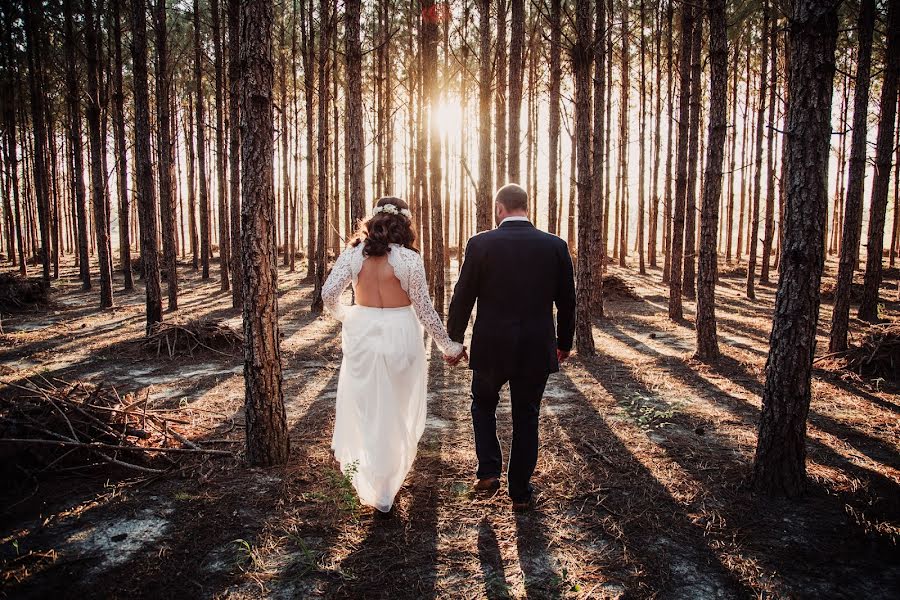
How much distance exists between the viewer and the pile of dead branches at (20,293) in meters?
12.5

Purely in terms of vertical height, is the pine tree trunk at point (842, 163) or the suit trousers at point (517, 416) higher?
the pine tree trunk at point (842, 163)

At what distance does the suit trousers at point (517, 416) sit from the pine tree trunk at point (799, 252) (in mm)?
1815

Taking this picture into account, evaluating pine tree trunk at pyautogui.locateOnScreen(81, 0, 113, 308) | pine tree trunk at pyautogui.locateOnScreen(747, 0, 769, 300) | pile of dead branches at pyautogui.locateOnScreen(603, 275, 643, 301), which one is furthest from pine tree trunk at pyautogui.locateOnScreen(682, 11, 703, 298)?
pine tree trunk at pyautogui.locateOnScreen(81, 0, 113, 308)

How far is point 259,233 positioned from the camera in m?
4.07

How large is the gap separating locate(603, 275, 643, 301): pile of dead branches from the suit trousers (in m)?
12.5

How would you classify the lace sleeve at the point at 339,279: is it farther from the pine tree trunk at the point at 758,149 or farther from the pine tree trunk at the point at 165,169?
the pine tree trunk at the point at 758,149

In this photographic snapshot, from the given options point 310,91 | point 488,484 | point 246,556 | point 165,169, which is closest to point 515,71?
point 310,91

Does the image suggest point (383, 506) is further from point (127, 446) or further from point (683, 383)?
point (683, 383)

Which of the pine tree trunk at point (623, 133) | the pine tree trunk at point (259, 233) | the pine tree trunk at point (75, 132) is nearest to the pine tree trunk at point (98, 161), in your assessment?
the pine tree trunk at point (75, 132)

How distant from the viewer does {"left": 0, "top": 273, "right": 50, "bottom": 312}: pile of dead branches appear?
41.1 ft

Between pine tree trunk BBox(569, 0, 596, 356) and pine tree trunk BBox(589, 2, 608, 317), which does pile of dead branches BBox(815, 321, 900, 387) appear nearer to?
pine tree trunk BBox(569, 0, 596, 356)

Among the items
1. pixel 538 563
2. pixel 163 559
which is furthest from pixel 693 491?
pixel 163 559

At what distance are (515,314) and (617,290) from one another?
12869 mm

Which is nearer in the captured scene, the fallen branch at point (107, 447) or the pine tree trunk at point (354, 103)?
the fallen branch at point (107, 447)
